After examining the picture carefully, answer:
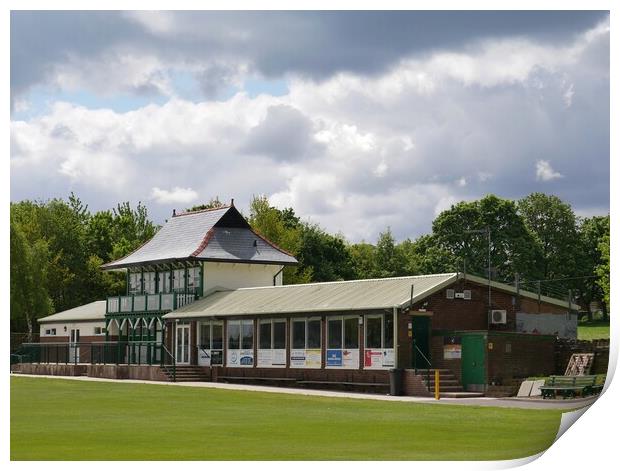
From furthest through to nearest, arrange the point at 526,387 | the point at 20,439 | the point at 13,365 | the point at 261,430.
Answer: the point at 13,365, the point at 526,387, the point at 261,430, the point at 20,439

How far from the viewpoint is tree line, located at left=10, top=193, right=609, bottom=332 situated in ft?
188

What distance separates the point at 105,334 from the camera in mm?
58719

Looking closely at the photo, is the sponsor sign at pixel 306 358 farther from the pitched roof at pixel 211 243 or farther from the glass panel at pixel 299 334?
the pitched roof at pixel 211 243

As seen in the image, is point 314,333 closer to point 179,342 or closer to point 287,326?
point 287,326

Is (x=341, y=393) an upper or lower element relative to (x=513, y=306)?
lower

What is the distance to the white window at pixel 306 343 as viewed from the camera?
1731 inches

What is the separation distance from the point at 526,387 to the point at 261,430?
13.7m

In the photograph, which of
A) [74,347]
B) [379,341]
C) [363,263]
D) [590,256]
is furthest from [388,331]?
[363,263]

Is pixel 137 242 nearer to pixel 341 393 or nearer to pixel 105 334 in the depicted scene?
pixel 105 334

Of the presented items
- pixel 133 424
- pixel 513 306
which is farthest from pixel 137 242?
pixel 133 424

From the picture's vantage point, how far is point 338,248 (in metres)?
83.7

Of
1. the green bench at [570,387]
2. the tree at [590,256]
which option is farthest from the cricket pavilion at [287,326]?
the tree at [590,256]
